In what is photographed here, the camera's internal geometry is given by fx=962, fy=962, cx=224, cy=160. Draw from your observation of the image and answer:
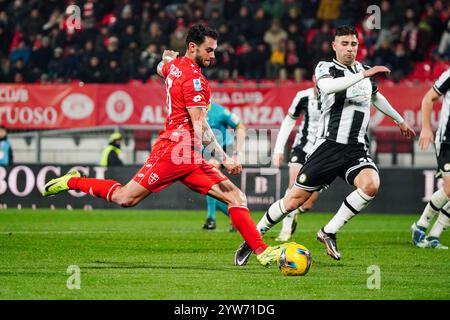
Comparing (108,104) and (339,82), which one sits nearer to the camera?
(339,82)

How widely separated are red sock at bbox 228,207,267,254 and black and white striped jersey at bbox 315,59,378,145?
1.77 meters

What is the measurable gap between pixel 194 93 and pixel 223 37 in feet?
48.9

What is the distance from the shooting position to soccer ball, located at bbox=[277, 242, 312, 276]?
29.6 feet

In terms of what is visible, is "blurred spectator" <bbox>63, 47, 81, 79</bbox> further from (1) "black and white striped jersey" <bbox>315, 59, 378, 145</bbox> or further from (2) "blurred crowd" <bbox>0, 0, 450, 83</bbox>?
(1) "black and white striped jersey" <bbox>315, 59, 378, 145</bbox>

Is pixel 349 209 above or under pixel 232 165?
under

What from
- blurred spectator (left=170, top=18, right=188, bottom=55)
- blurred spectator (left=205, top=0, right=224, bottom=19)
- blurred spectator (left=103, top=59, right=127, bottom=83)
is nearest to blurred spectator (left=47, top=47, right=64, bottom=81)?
blurred spectator (left=103, top=59, right=127, bottom=83)

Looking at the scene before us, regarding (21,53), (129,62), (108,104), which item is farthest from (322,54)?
(21,53)

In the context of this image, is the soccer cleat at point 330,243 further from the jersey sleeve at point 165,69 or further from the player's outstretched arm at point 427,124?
the jersey sleeve at point 165,69

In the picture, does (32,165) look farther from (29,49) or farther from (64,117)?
(29,49)

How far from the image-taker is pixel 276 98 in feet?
68.4

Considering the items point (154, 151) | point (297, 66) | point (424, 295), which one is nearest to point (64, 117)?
point (297, 66)

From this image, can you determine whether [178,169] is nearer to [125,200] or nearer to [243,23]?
[125,200]

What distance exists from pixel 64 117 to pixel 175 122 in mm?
12196

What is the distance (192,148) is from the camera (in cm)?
954
